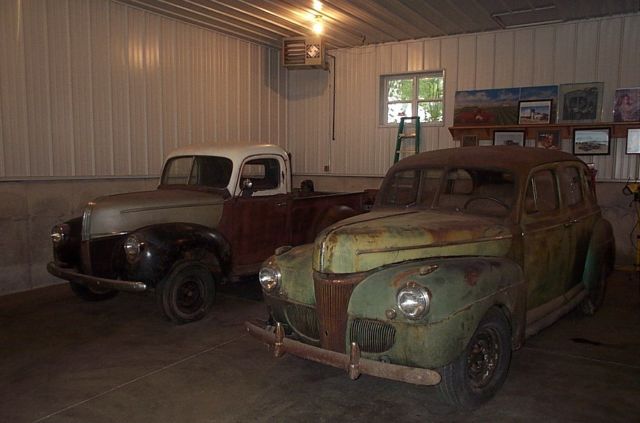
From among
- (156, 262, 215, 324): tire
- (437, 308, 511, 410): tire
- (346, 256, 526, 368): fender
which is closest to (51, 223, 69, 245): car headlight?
(156, 262, 215, 324): tire

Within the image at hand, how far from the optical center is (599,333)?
4.99 meters

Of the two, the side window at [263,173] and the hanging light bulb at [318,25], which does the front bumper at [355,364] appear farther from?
the hanging light bulb at [318,25]

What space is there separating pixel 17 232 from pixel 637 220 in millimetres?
9233

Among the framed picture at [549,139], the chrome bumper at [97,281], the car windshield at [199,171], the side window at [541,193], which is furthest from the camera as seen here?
the framed picture at [549,139]

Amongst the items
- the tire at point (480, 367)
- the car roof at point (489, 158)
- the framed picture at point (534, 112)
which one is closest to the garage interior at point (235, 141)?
the tire at point (480, 367)

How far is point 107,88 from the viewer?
771cm

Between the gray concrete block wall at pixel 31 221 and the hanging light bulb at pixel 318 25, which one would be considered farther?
the hanging light bulb at pixel 318 25

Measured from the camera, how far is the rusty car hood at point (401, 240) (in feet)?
11.2

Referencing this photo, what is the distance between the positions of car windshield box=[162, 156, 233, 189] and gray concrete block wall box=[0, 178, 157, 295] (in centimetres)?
159

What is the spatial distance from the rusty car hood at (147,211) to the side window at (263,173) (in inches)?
24.0

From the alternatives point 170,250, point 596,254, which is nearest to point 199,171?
point 170,250

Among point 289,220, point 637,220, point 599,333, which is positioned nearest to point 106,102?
point 289,220

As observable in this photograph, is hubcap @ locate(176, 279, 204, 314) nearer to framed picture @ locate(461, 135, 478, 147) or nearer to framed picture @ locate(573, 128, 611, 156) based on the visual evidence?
framed picture @ locate(461, 135, 478, 147)

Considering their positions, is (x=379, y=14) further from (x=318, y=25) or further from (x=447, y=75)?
(x=447, y=75)
